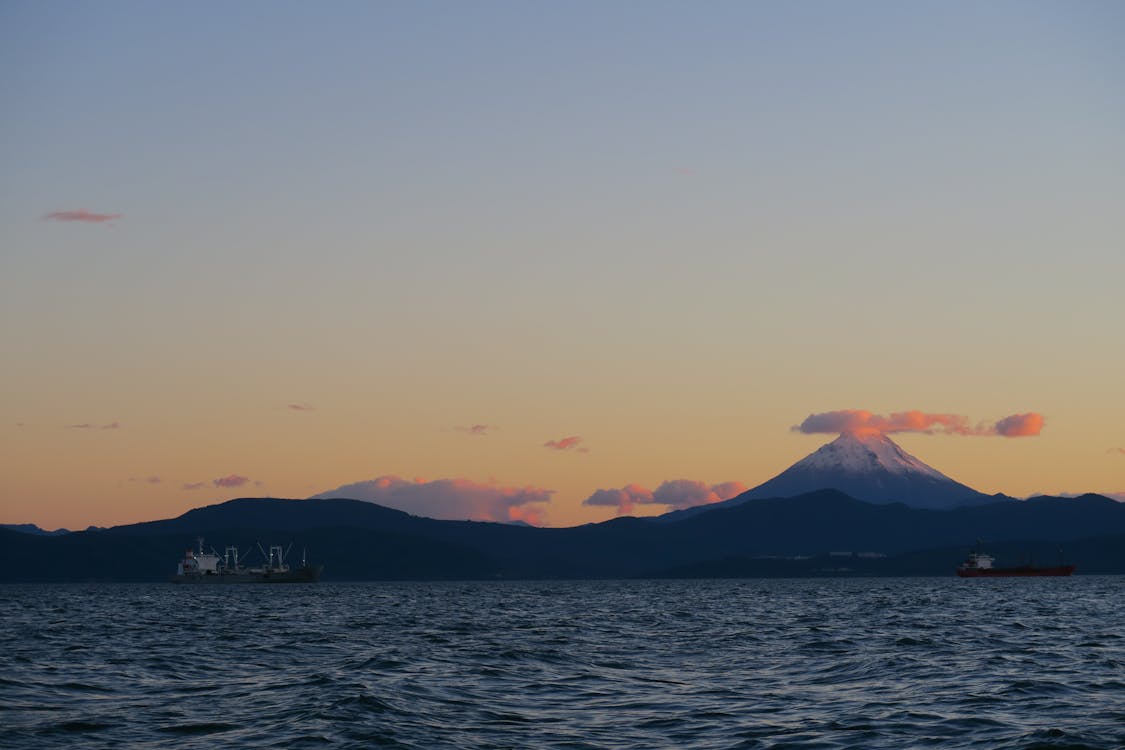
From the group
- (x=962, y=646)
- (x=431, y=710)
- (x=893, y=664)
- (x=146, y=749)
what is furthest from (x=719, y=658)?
(x=146, y=749)

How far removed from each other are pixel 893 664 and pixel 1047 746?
81.3 feet

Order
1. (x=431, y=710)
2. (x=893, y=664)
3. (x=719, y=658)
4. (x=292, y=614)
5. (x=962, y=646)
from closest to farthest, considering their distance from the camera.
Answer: (x=431, y=710) < (x=893, y=664) < (x=719, y=658) < (x=962, y=646) < (x=292, y=614)

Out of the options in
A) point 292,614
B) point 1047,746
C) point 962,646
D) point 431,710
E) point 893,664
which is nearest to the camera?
point 1047,746

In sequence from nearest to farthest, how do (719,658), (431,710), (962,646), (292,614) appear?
(431,710)
(719,658)
(962,646)
(292,614)

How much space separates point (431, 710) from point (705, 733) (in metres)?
11.0

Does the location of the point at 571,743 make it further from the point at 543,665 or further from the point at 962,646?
the point at 962,646

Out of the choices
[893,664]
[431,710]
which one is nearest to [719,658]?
[893,664]

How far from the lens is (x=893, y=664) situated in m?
60.9

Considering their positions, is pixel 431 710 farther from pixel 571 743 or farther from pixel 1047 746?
pixel 1047 746

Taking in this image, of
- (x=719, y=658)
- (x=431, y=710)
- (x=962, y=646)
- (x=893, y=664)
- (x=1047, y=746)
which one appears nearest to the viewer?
(x=1047, y=746)

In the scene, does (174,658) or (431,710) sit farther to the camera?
(174,658)

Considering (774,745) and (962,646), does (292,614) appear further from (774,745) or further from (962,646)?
(774,745)

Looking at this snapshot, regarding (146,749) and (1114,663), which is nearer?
(146,749)

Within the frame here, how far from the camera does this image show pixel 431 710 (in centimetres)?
4588
